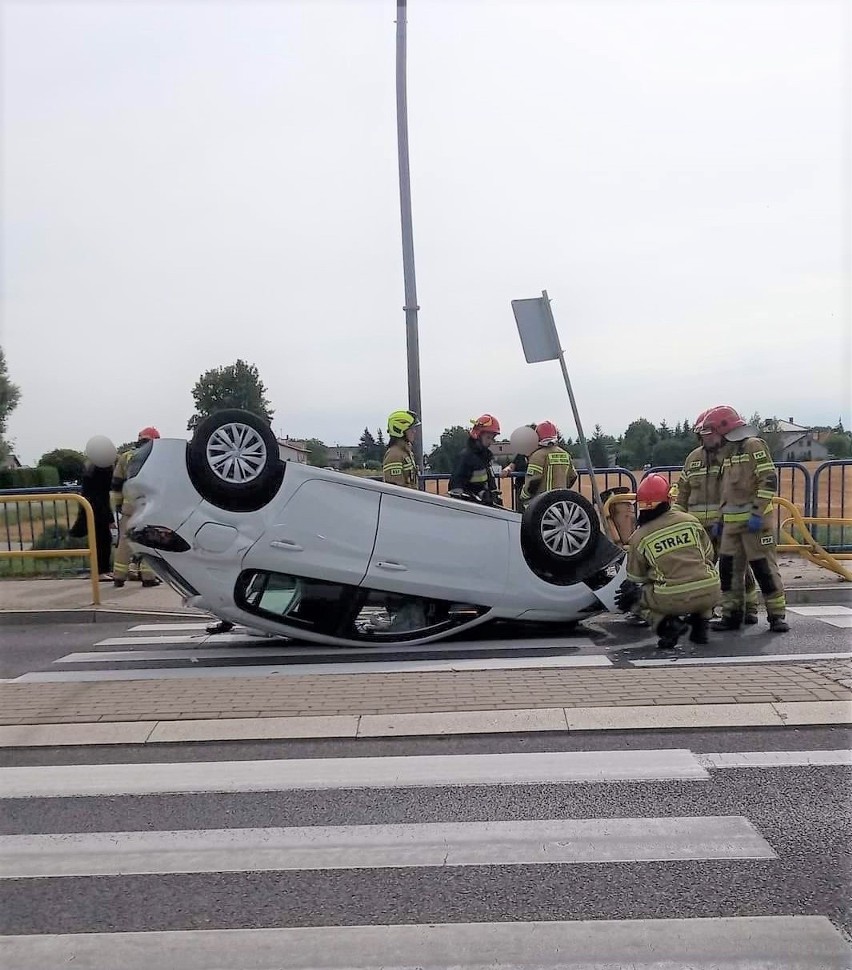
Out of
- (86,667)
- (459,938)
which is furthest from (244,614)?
(459,938)

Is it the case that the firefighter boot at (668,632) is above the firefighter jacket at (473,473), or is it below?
below

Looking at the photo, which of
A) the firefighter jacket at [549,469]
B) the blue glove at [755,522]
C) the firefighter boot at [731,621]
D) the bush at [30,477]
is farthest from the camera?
the bush at [30,477]

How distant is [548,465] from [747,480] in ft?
6.88

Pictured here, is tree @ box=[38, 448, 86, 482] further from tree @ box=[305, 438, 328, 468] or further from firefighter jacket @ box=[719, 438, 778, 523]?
firefighter jacket @ box=[719, 438, 778, 523]

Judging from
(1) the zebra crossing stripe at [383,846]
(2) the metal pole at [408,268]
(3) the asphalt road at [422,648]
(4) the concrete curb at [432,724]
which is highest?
(2) the metal pole at [408,268]

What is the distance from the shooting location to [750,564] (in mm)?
7164

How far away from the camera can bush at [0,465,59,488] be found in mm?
11609

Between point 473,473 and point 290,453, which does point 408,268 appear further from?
point 290,453

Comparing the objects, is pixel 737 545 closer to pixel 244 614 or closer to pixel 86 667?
pixel 244 614

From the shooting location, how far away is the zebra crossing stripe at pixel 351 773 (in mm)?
3906

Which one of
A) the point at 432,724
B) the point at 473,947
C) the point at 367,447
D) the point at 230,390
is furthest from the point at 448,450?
the point at 473,947

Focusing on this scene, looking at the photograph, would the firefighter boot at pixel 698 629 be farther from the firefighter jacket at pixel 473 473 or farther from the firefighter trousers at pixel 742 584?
the firefighter jacket at pixel 473 473

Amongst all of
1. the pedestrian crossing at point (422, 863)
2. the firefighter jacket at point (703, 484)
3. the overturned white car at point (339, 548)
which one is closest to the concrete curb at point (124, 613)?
the firefighter jacket at point (703, 484)

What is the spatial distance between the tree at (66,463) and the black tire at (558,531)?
6263 millimetres
